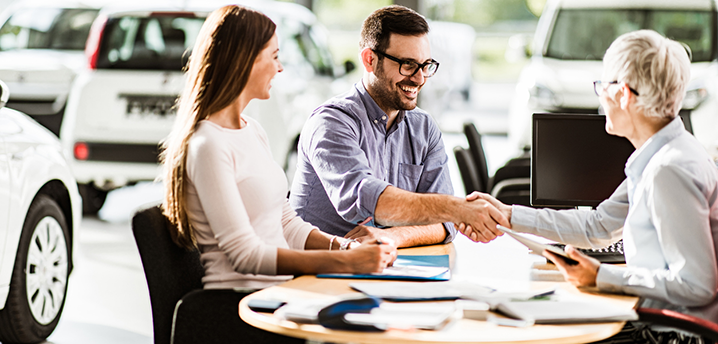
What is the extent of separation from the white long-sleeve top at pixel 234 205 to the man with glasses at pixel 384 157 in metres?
0.38

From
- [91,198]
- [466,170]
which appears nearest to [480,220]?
[466,170]

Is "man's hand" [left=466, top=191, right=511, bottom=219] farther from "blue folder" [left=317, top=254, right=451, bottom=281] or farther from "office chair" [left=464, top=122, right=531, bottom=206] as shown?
"office chair" [left=464, top=122, right=531, bottom=206]

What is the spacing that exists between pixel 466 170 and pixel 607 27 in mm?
3803

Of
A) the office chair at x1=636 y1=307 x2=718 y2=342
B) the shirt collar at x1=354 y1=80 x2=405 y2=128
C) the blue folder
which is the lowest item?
the blue folder

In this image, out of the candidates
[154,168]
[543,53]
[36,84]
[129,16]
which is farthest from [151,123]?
[543,53]

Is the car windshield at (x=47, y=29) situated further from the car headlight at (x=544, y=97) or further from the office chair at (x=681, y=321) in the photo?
the office chair at (x=681, y=321)

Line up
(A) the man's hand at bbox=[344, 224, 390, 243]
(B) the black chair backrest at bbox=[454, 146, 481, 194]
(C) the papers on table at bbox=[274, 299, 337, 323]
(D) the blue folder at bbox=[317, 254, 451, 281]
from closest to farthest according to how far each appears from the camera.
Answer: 1. (C) the papers on table at bbox=[274, 299, 337, 323]
2. (D) the blue folder at bbox=[317, 254, 451, 281]
3. (A) the man's hand at bbox=[344, 224, 390, 243]
4. (B) the black chair backrest at bbox=[454, 146, 481, 194]

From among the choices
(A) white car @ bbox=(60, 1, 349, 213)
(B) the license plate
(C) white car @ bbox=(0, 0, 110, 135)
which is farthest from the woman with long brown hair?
(C) white car @ bbox=(0, 0, 110, 135)

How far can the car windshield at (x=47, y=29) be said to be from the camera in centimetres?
785

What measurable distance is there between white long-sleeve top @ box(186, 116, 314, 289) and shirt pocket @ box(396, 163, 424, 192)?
2.48 feet

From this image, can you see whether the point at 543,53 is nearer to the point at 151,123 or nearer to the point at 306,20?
the point at 306,20

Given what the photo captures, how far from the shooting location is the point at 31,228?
3586 millimetres

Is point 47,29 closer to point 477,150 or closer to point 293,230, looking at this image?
point 477,150

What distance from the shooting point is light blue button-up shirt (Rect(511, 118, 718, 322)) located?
1.85 meters
